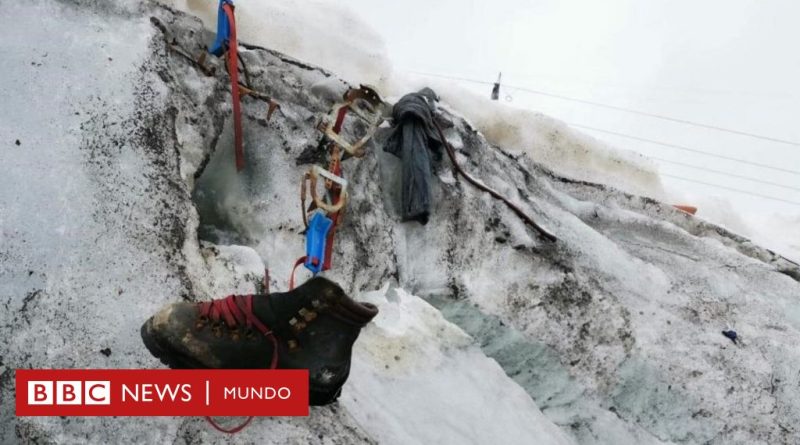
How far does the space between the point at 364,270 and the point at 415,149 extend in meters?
1.25

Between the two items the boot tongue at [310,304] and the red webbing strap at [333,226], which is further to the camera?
the red webbing strap at [333,226]

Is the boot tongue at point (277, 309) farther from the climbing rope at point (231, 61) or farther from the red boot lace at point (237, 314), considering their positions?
the climbing rope at point (231, 61)

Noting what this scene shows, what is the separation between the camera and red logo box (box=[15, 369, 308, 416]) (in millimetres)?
2713

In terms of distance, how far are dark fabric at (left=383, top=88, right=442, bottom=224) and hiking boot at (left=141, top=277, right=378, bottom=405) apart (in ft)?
7.97

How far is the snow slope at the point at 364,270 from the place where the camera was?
10.1 ft

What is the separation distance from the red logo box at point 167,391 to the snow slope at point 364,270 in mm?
68

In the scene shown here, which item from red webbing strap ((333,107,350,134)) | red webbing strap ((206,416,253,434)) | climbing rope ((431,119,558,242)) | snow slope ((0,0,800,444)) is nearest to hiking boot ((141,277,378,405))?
red webbing strap ((206,416,253,434))

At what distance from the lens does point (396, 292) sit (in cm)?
479

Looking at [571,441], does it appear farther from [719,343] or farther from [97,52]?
[97,52]

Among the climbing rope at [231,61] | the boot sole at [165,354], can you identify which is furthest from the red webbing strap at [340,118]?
the boot sole at [165,354]

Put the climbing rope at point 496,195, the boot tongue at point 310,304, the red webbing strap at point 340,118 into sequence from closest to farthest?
the boot tongue at point 310,304, the red webbing strap at point 340,118, the climbing rope at point 496,195

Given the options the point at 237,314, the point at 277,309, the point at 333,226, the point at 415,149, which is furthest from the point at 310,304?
the point at 415,149

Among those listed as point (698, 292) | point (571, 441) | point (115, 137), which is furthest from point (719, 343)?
point (115, 137)

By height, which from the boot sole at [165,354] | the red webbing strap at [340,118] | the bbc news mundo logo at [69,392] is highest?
the red webbing strap at [340,118]
